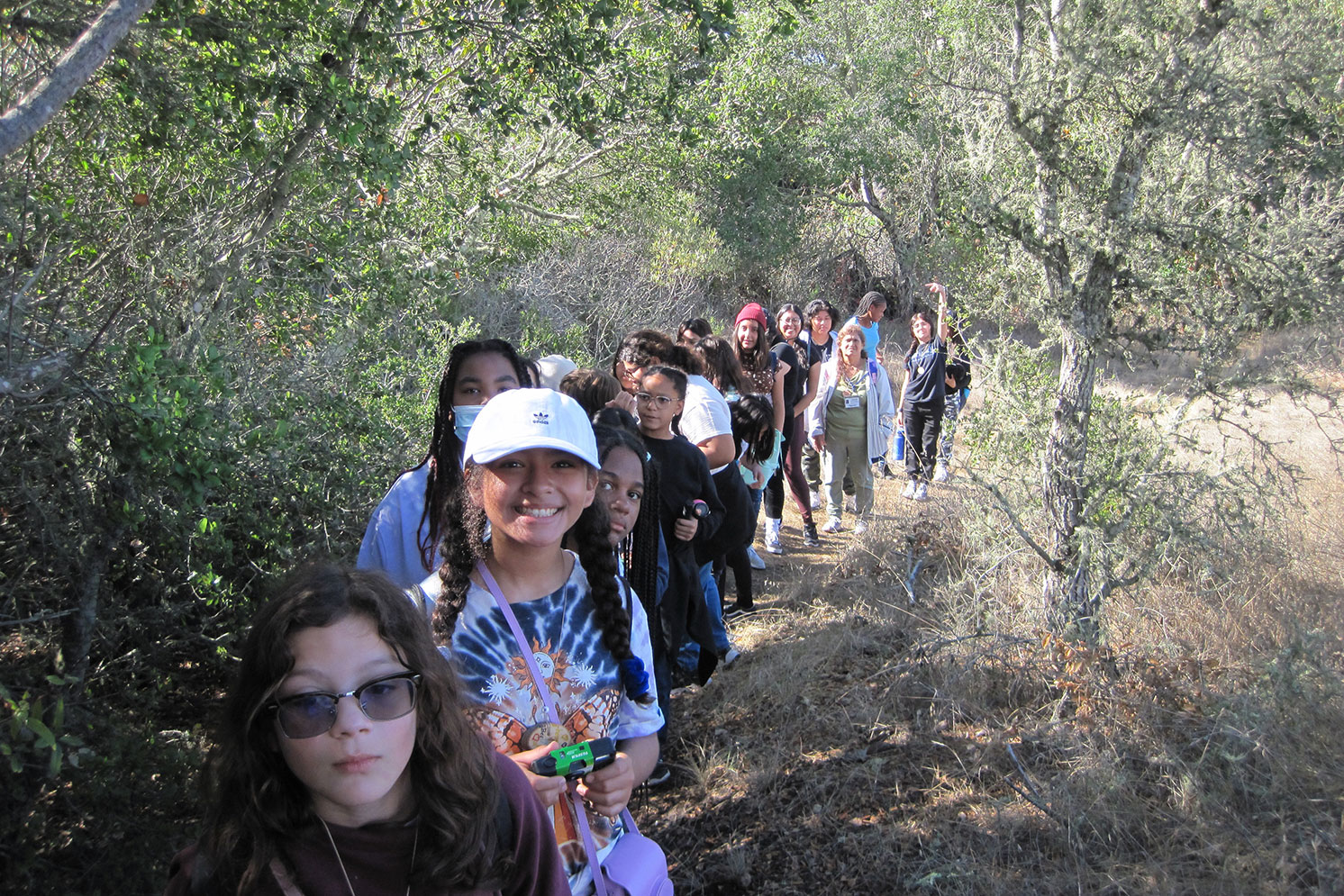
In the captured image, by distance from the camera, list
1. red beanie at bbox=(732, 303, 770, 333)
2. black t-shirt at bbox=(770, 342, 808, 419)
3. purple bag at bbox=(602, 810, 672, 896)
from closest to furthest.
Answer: purple bag at bbox=(602, 810, 672, 896) < red beanie at bbox=(732, 303, 770, 333) < black t-shirt at bbox=(770, 342, 808, 419)

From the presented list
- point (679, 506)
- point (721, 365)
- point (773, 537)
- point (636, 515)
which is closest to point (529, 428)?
point (636, 515)

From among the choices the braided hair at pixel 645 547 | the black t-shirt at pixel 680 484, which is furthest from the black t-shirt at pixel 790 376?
the braided hair at pixel 645 547

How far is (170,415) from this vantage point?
8.86ft

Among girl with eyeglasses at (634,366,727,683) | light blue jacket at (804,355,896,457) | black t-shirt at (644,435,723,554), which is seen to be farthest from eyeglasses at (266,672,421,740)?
light blue jacket at (804,355,896,457)

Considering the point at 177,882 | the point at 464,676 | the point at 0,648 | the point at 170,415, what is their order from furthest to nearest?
the point at 0,648 < the point at 170,415 < the point at 464,676 < the point at 177,882

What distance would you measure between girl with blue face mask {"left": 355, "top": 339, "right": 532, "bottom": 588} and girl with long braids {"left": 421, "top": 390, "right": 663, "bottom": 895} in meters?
0.27

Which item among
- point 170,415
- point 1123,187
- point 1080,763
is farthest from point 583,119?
point 1080,763

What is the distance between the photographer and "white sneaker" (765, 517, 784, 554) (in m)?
7.55

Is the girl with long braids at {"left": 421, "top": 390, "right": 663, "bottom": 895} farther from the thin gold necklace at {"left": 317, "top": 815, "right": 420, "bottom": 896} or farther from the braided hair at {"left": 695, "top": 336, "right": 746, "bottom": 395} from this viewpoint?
the braided hair at {"left": 695, "top": 336, "right": 746, "bottom": 395}

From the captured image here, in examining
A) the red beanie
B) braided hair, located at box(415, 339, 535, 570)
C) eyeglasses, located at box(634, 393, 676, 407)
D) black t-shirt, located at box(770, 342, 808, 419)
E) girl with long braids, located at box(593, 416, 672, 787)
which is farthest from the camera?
black t-shirt, located at box(770, 342, 808, 419)

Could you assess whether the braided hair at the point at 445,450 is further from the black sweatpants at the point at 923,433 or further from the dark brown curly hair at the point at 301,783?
the black sweatpants at the point at 923,433

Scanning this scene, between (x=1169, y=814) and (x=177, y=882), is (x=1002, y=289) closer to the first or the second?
(x=1169, y=814)

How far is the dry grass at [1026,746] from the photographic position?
Result: 3387mm

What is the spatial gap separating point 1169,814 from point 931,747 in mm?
1016
